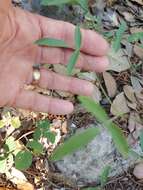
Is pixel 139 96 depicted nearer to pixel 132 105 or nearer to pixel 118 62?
pixel 132 105

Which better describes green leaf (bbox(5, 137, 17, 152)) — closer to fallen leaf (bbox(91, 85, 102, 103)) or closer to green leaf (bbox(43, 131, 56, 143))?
green leaf (bbox(43, 131, 56, 143))

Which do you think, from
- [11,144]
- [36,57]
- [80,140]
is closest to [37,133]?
[11,144]

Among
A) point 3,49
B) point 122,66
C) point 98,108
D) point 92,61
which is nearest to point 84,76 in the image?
point 122,66

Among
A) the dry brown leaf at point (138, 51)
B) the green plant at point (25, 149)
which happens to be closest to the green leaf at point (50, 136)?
the green plant at point (25, 149)

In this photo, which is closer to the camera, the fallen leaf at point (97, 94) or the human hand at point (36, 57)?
the human hand at point (36, 57)

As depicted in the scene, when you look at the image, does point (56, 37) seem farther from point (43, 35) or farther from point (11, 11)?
point (11, 11)

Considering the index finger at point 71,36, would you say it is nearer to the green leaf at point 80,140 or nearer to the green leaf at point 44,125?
the green leaf at point 44,125
